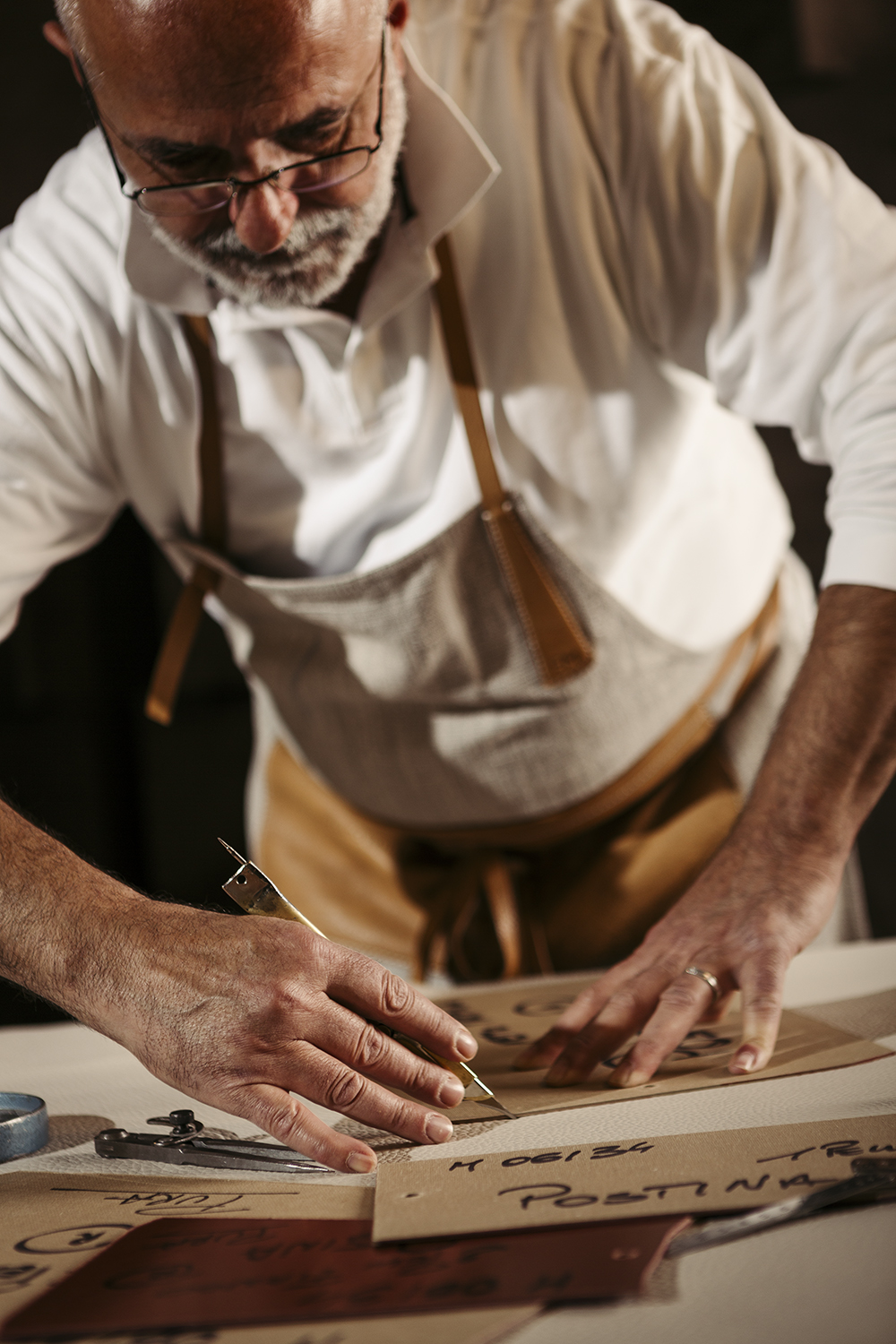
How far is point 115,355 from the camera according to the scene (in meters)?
1.17

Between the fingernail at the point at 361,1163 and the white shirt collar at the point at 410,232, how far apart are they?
0.77 metres

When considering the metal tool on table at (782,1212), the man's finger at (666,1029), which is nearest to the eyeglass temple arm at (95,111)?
the man's finger at (666,1029)

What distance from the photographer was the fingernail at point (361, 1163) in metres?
0.63

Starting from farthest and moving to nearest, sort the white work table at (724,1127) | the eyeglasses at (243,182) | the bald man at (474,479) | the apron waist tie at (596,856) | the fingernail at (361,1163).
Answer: the apron waist tie at (596,856) → the eyeglasses at (243,182) → the bald man at (474,479) → the fingernail at (361,1163) → the white work table at (724,1127)

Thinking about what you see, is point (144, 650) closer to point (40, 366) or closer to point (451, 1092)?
point (40, 366)

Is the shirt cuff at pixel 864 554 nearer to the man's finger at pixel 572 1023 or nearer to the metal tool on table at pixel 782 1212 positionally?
the man's finger at pixel 572 1023

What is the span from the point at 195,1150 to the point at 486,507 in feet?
2.23

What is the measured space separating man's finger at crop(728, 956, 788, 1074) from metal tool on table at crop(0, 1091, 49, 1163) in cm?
45

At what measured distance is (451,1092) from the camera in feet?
2.28

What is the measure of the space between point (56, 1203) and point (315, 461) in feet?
2.57

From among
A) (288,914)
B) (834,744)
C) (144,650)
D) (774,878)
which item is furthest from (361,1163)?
(144,650)

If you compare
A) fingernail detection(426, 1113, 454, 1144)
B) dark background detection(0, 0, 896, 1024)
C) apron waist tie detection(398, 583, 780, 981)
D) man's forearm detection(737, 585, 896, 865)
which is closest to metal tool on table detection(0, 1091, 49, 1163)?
fingernail detection(426, 1113, 454, 1144)

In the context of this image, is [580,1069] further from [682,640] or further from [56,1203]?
[682,640]

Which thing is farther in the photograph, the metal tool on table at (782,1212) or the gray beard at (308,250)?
the gray beard at (308,250)
